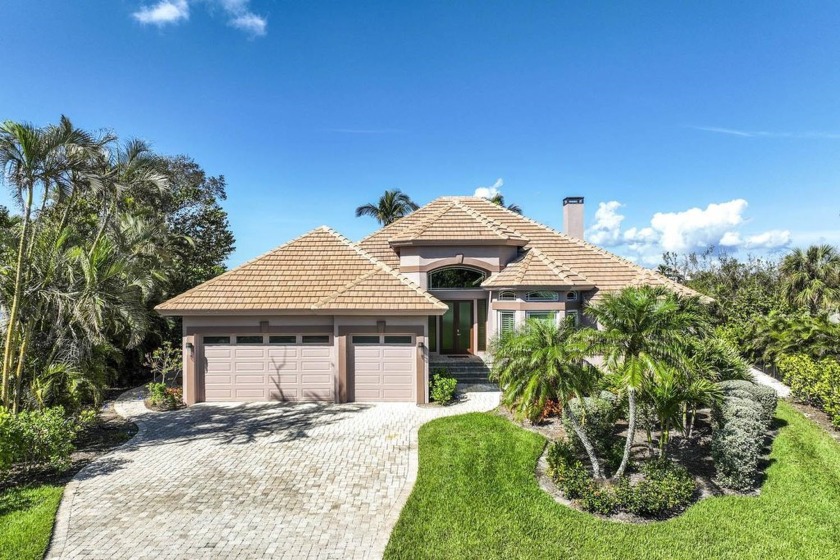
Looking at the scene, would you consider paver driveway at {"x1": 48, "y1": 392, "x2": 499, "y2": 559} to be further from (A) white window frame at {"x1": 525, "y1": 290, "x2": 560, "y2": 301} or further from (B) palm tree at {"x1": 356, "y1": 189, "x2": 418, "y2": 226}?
(B) palm tree at {"x1": 356, "y1": 189, "x2": 418, "y2": 226}

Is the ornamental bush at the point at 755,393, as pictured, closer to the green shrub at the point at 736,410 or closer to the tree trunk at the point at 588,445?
the green shrub at the point at 736,410

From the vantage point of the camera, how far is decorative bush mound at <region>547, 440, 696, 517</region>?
7.39 metres

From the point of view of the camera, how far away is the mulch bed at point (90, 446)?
859cm

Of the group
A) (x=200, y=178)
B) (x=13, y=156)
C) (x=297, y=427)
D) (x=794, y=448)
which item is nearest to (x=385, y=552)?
(x=297, y=427)

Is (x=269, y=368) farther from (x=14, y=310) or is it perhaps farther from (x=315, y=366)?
(x=14, y=310)

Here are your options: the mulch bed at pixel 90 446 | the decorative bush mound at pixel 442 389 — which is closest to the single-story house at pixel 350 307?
the decorative bush mound at pixel 442 389

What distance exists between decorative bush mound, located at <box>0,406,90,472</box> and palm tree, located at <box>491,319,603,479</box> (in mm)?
9337

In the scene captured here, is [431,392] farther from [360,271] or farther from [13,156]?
[13,156]

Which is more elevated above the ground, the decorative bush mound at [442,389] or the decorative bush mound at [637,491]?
the decorative bush mound at [442,389]

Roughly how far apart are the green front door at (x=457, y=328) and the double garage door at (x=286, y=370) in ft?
16.0

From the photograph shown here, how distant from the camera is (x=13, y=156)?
Answer: 8797mm

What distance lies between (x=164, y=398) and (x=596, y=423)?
1313 centimetres

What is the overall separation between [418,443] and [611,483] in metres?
4.53

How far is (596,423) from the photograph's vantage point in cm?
989
